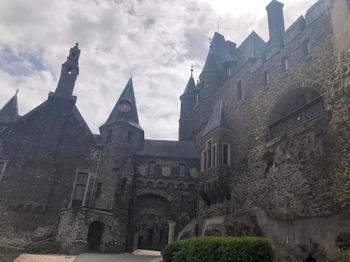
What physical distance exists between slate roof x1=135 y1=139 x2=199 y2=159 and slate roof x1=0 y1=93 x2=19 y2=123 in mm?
14372

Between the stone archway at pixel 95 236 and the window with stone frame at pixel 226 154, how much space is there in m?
10.0

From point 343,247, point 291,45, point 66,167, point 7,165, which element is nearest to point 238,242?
point 343,247

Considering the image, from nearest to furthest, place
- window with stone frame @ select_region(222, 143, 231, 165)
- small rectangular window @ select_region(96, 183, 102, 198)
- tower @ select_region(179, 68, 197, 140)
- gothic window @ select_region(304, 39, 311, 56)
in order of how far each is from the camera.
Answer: gothic window @ select_region(304, 39, 311, 56)
window with stone frame @ select_region(222, 143, 231, 165)
small rectangular window @ select_region(96, 183, 102, 198)
tower @ select_region(179, 68, 197, 140)

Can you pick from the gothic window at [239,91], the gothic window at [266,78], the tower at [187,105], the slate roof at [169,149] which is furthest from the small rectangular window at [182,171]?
the gothic window at [266,78]

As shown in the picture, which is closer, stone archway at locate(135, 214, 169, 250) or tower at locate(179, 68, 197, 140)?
stone archway at locate(135, 214, 169, 250)

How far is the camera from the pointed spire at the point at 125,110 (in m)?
27.9

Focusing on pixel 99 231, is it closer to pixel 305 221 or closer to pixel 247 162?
pixel 247 162

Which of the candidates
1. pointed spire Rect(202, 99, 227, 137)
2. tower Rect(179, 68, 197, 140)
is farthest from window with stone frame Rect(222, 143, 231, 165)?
tower Rect(179, 68, 197, 140)

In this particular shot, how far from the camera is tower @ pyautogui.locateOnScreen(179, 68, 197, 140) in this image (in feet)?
107

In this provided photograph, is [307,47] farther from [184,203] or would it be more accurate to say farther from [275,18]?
[184,203]

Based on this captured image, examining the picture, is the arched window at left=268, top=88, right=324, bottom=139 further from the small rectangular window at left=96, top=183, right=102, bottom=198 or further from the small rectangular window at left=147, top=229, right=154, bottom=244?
the small rectangular window at left=96, top=183, right=102, bottom=198

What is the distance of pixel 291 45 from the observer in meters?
16.7

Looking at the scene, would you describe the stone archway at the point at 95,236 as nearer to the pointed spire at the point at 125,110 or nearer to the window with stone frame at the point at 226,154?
the pointed spire at the point at 125,110

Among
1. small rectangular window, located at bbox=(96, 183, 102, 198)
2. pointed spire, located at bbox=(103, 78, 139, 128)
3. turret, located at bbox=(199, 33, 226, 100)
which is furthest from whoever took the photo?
turret, located at bbox=(199, 33, 226, 100)
